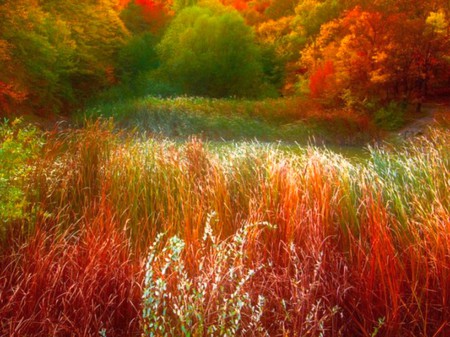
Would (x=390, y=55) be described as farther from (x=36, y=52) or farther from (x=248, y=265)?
(x=248, y=265)

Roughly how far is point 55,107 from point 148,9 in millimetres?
8287

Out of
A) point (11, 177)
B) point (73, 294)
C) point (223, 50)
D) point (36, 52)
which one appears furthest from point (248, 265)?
point (223, 50)

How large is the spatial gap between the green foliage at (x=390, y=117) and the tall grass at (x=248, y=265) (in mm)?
10692

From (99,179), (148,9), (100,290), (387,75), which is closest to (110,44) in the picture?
(148,9)

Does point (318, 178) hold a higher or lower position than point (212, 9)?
higher

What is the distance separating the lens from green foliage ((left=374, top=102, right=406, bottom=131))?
13.6 m

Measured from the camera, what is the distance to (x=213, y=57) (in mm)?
18625

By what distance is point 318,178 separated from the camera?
2889 millimetres

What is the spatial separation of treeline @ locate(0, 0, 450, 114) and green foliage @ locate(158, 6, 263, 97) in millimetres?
40

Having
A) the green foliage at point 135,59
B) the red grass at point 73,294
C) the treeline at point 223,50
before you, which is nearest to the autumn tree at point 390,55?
the treeline at point 223,50

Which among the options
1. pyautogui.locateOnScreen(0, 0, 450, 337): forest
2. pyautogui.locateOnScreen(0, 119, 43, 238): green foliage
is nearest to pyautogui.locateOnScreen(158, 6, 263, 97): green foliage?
pyautogui.locateOnScreen(0, 0, 450, 337): forest

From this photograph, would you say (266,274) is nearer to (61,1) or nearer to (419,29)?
(61,1)

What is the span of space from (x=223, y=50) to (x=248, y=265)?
56.9 ft

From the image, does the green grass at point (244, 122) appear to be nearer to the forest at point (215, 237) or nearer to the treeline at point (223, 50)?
the treeline at point (223, 50)
